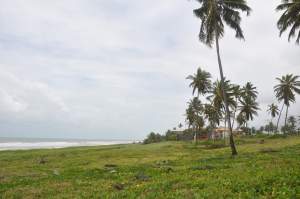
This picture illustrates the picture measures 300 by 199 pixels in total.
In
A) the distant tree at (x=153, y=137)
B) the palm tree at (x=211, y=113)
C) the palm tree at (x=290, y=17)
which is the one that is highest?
the palm tree at (x=290, y=17)

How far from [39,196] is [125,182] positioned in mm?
3892

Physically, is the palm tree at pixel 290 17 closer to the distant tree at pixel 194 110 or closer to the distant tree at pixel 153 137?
the distant tree at pixel 194 110

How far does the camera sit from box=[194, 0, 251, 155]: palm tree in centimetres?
3197

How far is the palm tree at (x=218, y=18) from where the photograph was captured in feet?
105

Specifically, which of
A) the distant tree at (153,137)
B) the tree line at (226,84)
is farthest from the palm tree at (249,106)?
the distant tree at (153,137)

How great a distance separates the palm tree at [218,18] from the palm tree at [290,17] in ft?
10.3

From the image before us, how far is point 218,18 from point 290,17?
21.2 feet

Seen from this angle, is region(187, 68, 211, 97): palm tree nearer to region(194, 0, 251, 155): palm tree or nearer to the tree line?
the tree line

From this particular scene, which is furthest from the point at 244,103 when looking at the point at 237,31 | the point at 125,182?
the point at 125,182

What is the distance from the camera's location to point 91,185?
15.7 metres

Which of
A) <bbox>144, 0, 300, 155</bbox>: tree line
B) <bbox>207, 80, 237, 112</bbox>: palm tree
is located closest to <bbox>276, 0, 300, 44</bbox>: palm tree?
<bbox>144, 0, 300, 155</bbox>: tree line

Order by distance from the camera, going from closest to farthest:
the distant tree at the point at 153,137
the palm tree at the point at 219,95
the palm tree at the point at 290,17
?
the palm tree at the point at 290,17
the palm tree at the point at 219,95
the distant tree at the point at 153,137

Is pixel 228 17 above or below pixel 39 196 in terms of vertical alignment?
above

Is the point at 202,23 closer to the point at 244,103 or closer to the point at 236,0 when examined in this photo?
the point at 236,0
